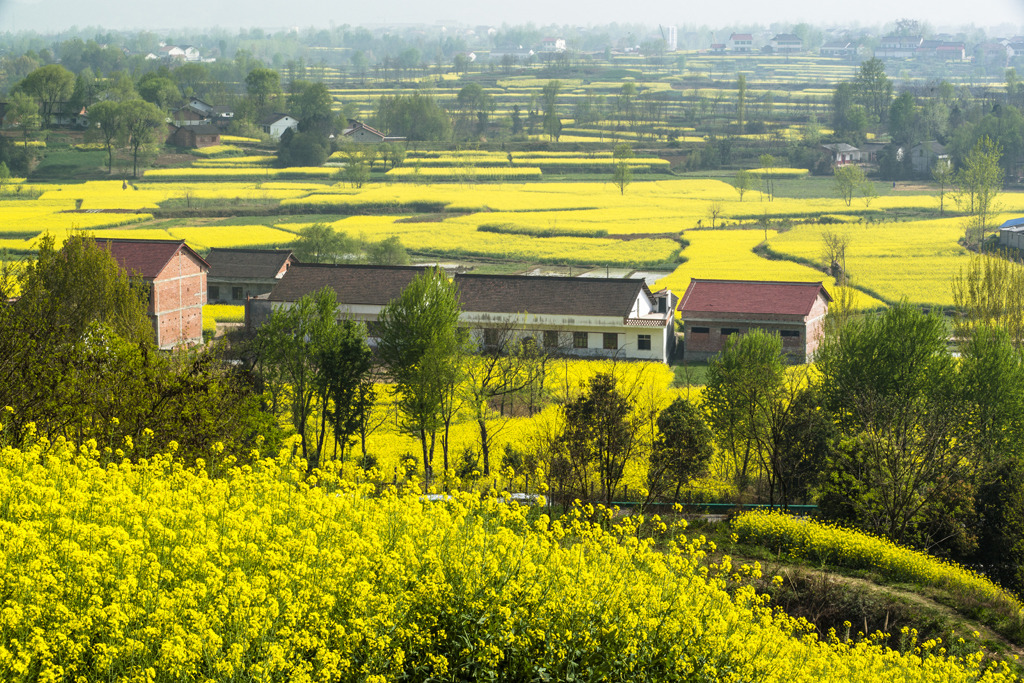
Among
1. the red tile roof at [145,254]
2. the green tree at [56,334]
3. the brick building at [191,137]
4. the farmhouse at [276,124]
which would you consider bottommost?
the red tile roof at [145,254]

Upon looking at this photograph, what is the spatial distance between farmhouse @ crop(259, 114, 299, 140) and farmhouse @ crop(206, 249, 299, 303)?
2367 inches

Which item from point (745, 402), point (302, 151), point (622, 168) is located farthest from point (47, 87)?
point (745, 402)

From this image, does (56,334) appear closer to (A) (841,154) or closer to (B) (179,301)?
(B) (179,301)

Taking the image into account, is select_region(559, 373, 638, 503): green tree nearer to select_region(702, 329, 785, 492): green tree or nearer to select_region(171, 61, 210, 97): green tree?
select_region(702, 329, 785, 492): green tree

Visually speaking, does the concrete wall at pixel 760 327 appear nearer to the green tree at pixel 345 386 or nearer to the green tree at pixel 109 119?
the green tree at pixel 345 386

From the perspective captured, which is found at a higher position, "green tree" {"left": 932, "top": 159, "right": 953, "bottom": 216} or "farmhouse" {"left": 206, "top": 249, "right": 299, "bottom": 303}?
"green tree" {"left": 932, "top": 159, "right": 953, "bottom": 216}

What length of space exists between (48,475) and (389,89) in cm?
13851

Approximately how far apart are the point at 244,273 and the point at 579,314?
15628 millimetres

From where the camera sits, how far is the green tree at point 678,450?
21891 mm

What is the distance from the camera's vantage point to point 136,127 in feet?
287

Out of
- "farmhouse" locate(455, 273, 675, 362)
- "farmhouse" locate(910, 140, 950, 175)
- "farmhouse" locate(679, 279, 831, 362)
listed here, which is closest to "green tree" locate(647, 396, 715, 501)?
"farmhouse" locate(455, 273, 675, 362)

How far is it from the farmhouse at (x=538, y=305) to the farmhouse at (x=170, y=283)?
212 centimetres

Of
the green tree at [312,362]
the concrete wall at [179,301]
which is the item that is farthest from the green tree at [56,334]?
the concrete wall at [179,301]

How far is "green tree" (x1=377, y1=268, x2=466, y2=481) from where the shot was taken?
1014 inches
